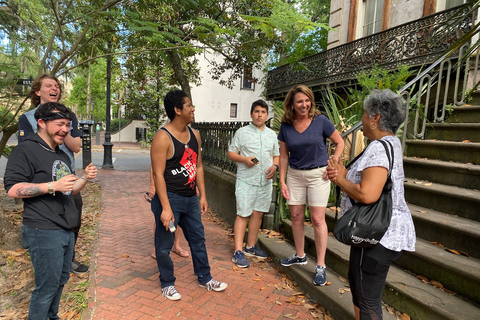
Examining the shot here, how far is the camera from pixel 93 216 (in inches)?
239

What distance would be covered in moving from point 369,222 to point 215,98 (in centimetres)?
2726

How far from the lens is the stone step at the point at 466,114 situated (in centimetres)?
491

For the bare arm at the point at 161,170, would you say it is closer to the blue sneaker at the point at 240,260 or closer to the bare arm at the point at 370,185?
the blue sneaker at the point at 240,260

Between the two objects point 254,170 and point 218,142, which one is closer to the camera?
point 254,170

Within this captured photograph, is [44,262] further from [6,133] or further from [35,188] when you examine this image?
[6,133]

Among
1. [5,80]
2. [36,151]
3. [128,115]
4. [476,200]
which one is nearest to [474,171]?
[476,200]

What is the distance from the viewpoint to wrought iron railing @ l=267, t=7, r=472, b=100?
284 inches

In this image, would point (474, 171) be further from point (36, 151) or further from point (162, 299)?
point (36, 151)

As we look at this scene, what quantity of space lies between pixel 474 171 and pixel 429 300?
1948 mm

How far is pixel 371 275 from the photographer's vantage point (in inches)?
79.7

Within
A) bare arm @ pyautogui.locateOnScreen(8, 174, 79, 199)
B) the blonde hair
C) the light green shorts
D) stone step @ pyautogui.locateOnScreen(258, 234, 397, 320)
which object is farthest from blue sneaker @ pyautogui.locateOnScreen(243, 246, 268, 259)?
bare arm @ pyautogui.locateOnScreen(8, 174, 79, 199)

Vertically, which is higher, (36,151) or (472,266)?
(36,151)

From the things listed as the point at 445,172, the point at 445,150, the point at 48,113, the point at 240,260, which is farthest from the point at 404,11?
the point at 48,113

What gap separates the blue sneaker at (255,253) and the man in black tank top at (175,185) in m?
0.96
